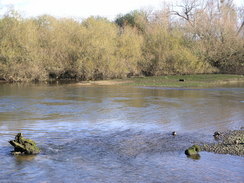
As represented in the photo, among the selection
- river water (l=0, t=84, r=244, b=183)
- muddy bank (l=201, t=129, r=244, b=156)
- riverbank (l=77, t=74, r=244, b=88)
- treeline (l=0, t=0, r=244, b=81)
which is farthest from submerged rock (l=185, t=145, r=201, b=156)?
treeline (l=0, t=0, r=244, b=81)

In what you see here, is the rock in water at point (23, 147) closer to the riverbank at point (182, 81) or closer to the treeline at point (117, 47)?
the riverbank at point (182, 81)

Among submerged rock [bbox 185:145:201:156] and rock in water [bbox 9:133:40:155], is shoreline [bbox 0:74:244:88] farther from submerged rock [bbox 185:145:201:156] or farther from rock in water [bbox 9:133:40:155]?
rock in water [bbox 9:133:40:155]

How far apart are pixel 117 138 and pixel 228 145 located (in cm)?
472

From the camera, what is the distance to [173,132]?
1770 cm

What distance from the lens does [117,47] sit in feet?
197

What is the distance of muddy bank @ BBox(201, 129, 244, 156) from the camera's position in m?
14.5

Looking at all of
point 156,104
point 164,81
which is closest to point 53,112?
point 156,104

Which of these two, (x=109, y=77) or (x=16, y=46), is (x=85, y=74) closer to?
(x=109, y=77)

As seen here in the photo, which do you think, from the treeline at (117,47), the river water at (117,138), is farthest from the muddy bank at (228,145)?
the treeline at (117,47)

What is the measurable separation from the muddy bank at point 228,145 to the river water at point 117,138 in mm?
548

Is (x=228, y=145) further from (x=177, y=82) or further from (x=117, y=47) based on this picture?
(x=117, y=47)

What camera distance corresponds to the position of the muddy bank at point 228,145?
1453 centimetres

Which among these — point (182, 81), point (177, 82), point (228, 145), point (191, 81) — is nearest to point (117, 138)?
point (228, 145)

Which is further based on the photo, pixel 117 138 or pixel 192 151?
pixel 117 138
